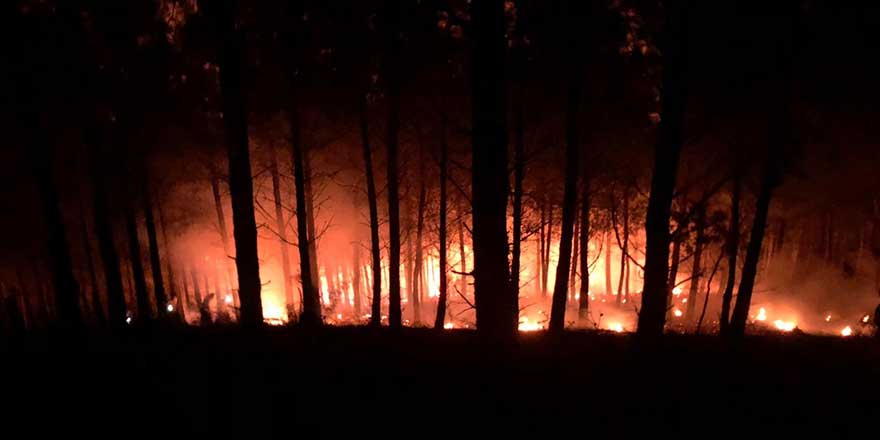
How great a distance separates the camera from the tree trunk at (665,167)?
580 cm

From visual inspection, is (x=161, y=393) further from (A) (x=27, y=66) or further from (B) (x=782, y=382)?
(A) (x=27, y=66)

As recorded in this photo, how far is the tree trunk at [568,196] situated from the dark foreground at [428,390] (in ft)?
13.9

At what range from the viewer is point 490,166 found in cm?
459

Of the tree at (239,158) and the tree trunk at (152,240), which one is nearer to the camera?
the tree at (239,158)

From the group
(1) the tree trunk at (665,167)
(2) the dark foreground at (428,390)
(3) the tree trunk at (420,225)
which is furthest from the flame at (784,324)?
(1) the tree trunk at (665,167)

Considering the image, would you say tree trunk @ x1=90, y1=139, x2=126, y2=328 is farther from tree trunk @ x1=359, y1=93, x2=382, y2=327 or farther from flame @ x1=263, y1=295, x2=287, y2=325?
flame @ x1=263, y1=295, x2=287, y2=325

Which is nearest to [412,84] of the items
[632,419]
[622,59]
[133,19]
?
[622,59]

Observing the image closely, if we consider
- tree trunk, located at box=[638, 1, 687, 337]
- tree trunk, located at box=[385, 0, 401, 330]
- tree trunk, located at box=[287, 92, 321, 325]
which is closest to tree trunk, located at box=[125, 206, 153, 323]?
tree trunk, located at box=[287, 92, 321, 325]

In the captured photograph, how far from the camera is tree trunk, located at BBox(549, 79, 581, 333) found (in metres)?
9.22

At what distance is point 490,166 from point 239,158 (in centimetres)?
479

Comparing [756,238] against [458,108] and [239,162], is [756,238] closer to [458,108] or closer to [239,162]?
[458,108]

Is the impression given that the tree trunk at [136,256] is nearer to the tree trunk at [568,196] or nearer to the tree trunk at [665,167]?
the tree trunk at [568,196]

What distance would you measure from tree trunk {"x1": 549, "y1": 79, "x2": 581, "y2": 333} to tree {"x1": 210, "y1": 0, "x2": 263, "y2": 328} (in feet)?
18.5

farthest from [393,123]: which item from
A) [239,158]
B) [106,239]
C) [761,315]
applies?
[761,315]
